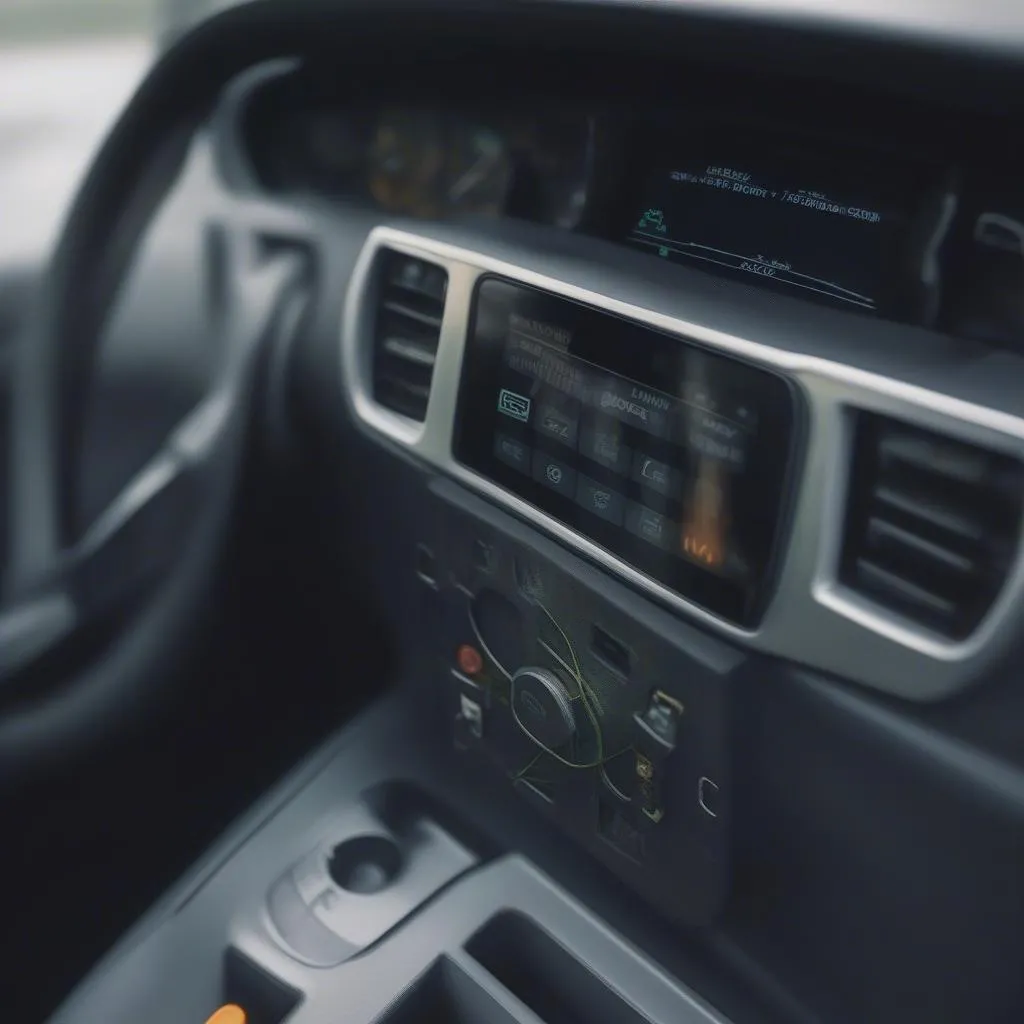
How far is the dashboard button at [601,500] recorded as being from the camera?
709mm

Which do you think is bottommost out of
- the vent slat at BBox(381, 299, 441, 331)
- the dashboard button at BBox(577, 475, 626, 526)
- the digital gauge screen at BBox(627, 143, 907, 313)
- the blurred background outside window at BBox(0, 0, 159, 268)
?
the dashboard button at BBox(577, 475, 626, 526)

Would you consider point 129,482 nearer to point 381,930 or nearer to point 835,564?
point 381,930

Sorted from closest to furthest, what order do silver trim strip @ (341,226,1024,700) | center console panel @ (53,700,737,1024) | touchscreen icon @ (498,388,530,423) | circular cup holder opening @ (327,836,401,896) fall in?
silver trim strip @ (341,226,1024,700)
touchscreen icon @ (498,388,530,423)
center console panel @ (53,700,737,1024)
circular cup holder opening @ (327,836,401,896)

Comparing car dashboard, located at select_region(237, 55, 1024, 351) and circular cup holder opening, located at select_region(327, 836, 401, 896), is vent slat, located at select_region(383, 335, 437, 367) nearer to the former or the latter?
car dashboard, located at select_region(237, 55, 1024, 351)

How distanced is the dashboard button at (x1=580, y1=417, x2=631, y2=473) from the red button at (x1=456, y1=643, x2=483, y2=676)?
0.24 m

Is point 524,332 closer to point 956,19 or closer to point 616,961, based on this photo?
point 956,19

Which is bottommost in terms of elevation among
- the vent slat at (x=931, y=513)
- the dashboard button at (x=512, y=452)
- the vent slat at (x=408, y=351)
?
the vent slat at (x=931, y=513)

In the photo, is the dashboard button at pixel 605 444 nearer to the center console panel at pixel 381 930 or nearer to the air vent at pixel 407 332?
A: the air vent at pixel 407 332

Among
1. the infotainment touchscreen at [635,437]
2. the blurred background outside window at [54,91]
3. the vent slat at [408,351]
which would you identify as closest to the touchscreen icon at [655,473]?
the infotainment touchscreen at [635,437]

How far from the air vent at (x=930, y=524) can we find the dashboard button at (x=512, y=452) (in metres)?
0.25

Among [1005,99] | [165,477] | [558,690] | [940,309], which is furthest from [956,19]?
[165,477]

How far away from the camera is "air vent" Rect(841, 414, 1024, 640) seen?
1.76ft

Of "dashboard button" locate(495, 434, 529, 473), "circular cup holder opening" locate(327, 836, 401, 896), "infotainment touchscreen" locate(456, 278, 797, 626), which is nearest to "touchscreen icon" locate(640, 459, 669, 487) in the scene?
"infotainment touchscreen" locate(456, 278, 797, 626)

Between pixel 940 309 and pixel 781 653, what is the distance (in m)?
0.22
